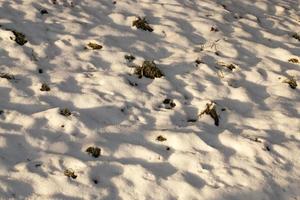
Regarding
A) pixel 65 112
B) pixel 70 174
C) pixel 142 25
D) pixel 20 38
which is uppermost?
pixel 142 25

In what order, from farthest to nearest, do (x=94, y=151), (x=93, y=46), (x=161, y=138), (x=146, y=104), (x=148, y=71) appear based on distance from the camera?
(x=93, y=46)
(x=148, y=71)
(x=146, y=104)
(x=161, y=138)
(x=94, y=151)

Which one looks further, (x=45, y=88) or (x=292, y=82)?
(x=292, y=82)

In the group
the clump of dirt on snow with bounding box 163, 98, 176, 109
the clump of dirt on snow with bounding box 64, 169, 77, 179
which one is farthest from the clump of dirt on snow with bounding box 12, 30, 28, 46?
the clump of dirt on snow with bounding box 64, 169, 77, 179

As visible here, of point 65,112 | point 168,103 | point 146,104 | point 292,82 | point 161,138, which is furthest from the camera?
point 292,82

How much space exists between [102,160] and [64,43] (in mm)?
2824

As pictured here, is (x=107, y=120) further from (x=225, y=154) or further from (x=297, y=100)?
(x=297, y=100)

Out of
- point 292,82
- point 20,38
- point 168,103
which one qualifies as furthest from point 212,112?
point 20,38

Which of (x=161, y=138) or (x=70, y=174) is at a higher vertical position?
(x=161, y=138)

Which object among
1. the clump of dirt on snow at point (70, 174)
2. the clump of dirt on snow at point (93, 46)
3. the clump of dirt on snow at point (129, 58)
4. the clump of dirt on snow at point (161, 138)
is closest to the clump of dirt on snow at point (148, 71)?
the clump of dirt on snow at point (129, 58)

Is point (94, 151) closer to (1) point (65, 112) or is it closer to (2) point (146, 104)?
(1) point (65, 112)

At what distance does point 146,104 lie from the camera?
6504 millimetres

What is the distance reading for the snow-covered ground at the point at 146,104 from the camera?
5.28 meters

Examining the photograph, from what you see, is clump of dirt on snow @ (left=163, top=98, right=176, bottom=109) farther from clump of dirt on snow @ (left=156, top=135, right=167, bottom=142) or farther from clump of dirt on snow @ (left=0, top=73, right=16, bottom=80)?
clump of dirt on snow @ (left=0, top=73, right=16, bottom=80)

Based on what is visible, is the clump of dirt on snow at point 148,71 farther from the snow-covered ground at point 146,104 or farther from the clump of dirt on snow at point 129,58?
the clump of dirt on snow at point 129,58
